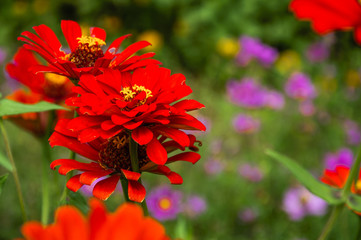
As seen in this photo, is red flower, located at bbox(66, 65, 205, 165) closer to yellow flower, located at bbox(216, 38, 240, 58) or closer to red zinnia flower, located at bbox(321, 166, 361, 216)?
red zinnia flower, located at bbox(321, 166, 361, 216)

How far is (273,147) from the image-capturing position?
1.61 meters

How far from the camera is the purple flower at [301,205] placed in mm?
1166

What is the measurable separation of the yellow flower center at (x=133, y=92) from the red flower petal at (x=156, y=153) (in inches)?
2.2

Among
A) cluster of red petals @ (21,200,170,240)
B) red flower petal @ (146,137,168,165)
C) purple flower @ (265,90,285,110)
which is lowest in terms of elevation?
purple flower @ (265,90,285,110)

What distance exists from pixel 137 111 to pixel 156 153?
4 centimetres

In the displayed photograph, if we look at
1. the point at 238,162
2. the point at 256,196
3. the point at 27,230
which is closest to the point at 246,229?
the point at 256,196

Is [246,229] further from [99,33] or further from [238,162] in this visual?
[99,33]

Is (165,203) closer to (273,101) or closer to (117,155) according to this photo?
(273,101)

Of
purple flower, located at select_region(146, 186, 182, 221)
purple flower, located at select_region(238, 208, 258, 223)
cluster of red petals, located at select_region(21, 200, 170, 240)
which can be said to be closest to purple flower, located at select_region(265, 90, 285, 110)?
purple flower, located at select_region(238, 208, 258, 223)

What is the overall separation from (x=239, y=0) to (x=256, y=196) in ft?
5.49

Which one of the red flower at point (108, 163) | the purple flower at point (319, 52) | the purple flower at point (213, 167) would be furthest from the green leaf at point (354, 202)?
the purple flower at point (319, 52)

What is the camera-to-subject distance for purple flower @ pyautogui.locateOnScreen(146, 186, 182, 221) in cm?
112

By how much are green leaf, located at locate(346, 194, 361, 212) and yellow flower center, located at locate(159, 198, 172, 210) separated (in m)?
0.70

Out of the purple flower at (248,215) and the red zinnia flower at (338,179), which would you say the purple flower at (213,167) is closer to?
the purple flower at (248,215)
